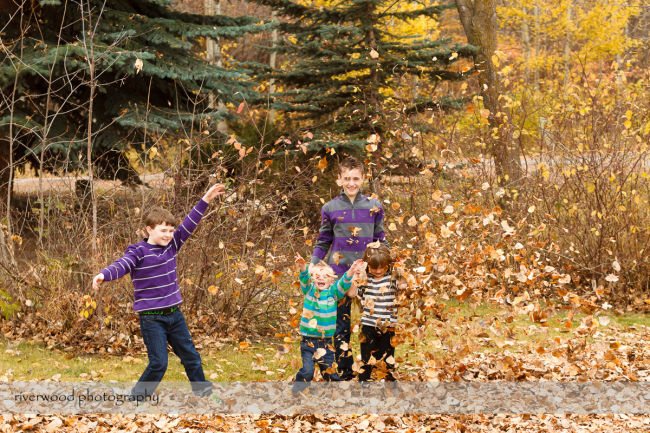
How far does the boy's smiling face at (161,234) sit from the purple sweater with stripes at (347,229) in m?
1.08

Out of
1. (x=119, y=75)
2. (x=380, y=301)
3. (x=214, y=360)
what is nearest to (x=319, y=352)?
(x=380, y=301)

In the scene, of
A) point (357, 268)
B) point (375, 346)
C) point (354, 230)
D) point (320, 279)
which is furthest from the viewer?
point (354, 230)

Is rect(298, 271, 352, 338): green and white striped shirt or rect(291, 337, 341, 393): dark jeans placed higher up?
rect(298, 271, 352, 338): green and white striped shirt

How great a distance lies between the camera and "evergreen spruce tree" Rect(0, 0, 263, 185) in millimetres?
8719

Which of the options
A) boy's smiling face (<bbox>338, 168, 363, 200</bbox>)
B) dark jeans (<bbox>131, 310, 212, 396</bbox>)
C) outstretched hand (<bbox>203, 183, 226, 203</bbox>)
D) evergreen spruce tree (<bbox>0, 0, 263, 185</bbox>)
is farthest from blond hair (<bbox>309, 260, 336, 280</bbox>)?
evergreen spruce tree (<bbox>0, 0, 263, 185</bbox>)

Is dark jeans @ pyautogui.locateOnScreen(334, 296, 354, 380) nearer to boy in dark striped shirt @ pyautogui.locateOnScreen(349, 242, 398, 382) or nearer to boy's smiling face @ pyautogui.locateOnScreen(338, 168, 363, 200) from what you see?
boy in dark striped shirt @ pyautogui.locateOnScreen(349, 242, 398, 382)

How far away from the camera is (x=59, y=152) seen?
8.91m

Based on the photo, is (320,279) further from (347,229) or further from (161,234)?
(161,234)

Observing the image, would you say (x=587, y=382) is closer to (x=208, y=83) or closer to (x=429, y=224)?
(x=429, y=224)

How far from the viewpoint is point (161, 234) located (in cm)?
427

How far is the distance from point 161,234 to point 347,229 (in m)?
1.40

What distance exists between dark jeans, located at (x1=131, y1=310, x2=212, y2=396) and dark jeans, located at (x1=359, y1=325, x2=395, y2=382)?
3.61ft

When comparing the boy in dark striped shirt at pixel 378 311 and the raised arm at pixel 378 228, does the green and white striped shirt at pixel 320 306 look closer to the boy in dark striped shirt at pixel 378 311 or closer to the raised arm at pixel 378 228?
the boy in dark striped shirt at pixel 378 311

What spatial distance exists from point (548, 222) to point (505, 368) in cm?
371
